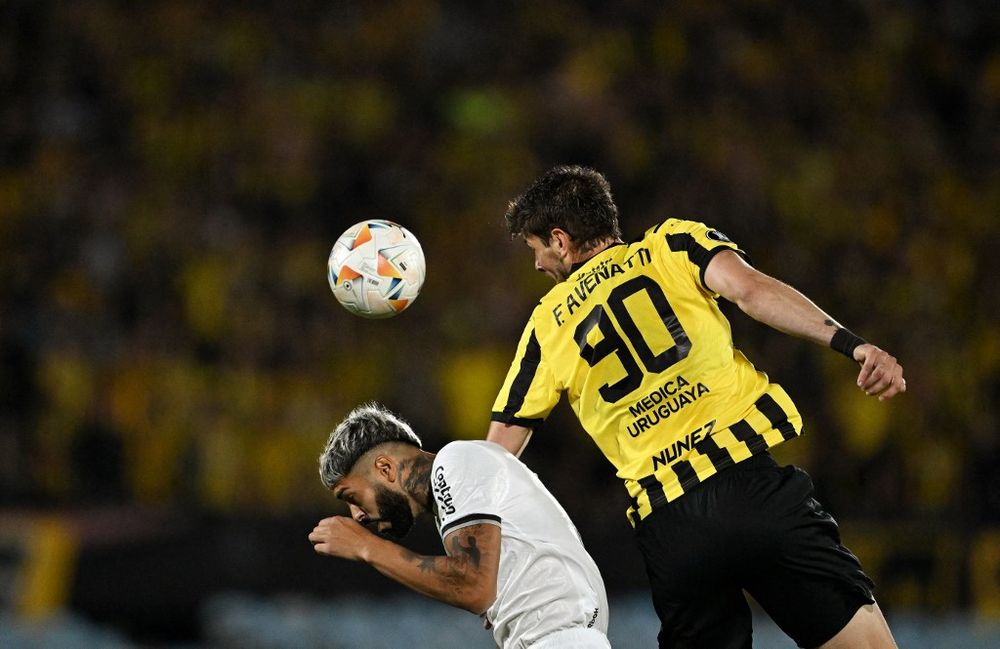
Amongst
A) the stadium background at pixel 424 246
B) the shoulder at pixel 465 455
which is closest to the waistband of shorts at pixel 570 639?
the shoulder at pixel 465 455

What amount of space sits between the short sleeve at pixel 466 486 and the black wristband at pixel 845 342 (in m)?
1.08

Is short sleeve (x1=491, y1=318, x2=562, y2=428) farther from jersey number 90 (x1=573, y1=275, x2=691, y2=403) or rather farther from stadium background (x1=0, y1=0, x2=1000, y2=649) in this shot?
stadium background (x1=0, y1=0, x2=1000, y2=649)

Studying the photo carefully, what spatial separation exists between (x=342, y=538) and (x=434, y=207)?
7778mm

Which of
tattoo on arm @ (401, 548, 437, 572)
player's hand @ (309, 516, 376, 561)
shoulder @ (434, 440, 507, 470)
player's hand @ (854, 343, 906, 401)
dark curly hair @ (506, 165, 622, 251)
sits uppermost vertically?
dark curly hair @ (506, 165, 622, 251)

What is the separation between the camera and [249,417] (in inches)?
367

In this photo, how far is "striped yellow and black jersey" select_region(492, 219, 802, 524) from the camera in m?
4.46

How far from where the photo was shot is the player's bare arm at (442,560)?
12.5ft

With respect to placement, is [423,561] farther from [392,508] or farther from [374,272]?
[374,272]

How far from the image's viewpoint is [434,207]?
11.5 metres

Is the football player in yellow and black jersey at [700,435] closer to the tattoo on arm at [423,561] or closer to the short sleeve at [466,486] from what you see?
the short sleeve at [466,486]

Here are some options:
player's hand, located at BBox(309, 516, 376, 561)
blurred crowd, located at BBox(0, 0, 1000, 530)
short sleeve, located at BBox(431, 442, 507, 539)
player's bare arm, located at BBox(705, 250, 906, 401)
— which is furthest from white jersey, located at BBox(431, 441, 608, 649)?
blurred crowd, located at BBox(0, 0, 1000, 530)

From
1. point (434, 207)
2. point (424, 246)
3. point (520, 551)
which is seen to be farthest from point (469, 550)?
point (434, 207)

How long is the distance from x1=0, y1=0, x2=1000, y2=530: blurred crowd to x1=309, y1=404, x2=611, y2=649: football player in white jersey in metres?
4.38

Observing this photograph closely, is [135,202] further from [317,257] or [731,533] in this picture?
[731,533]
